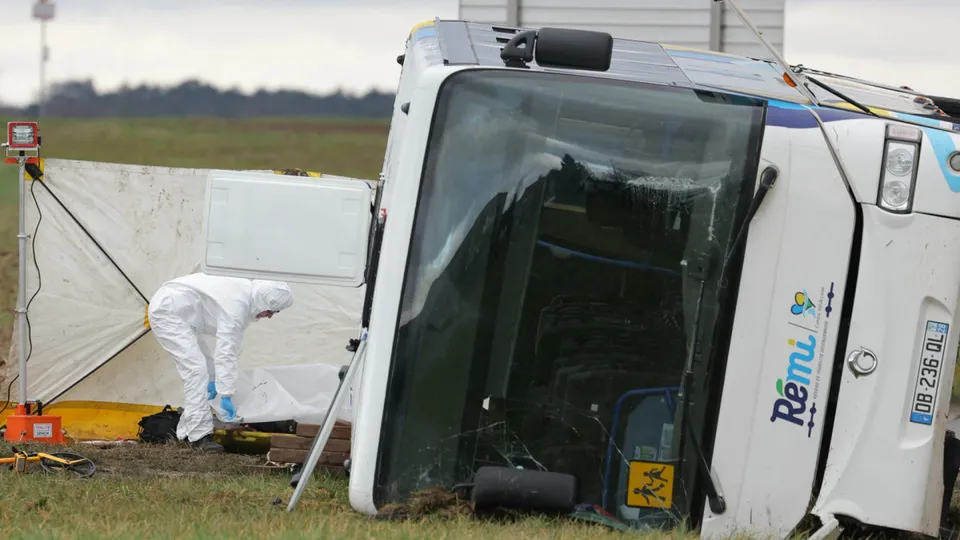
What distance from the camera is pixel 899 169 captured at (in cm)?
438

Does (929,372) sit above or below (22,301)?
above

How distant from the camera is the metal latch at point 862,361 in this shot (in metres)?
4.34

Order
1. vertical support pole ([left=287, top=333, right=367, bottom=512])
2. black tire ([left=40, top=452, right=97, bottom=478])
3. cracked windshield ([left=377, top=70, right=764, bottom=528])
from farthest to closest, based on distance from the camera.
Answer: black tire ([left=40, top=452, right=97, bottom=478]) < vertical support pole ([left=287, top=333, right=367, bottom=512]) < cracked windshield ([left=377, top=70, right=764, bottom=528])

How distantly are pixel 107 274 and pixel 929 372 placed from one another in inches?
294

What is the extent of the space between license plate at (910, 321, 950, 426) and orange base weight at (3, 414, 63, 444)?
6.67m

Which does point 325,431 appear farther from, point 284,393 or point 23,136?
point 23,136

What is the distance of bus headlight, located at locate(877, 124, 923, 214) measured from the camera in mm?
4352

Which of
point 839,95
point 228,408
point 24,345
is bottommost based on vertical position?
point 228,408

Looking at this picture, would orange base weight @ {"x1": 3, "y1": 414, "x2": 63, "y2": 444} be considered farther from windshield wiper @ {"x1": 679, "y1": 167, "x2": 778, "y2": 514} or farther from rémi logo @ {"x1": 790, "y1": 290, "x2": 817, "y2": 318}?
rémi logo @ {"x1": 790, "y1": 290, "x2": 817, "y2": 318}

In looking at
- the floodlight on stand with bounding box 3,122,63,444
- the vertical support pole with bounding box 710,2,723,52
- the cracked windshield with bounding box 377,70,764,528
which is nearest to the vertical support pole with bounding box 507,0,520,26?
the vertical support pole with bounding box 710,2,723,52

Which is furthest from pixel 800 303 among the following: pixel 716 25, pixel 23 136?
pixel 716 25

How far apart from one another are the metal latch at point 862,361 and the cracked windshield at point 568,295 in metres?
0.44

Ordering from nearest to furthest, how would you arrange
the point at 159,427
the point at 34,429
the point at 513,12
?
the point at 34,429
the point at 159,427
the point at 513,12

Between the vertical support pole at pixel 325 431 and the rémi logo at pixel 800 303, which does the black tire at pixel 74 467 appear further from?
the rémi logo at pixel 800 303
